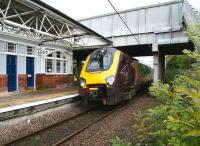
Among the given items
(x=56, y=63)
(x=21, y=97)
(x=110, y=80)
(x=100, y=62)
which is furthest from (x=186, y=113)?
(x=56, y=63)

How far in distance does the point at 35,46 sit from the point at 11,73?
2939 millimetres

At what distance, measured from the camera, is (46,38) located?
53.7ft

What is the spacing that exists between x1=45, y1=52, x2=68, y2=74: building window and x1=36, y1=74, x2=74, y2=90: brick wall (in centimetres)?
51

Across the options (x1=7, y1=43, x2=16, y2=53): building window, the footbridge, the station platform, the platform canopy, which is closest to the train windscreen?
the platform canopy

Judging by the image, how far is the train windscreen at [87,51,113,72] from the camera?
1234 cm

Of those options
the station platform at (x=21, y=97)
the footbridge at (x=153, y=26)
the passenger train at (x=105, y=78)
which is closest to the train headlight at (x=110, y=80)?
the passenger train at (x=105, y=78)

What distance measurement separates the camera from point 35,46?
16922mm

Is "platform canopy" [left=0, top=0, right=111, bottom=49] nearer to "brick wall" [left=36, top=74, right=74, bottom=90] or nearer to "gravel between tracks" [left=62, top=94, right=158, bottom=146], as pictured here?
"brick wall" [left=36, top=74, right=74, bottom=90]

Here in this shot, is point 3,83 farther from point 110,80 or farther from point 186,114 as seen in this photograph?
point 186,114

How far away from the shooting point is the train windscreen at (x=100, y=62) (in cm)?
1234

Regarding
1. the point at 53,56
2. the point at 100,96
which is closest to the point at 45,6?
the point at 100,96

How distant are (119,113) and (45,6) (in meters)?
6.52

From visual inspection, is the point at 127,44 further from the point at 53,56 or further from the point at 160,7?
the point at 53,56

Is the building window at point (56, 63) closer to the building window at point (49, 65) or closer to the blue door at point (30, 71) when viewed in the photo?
the building window at point (49, 65)
